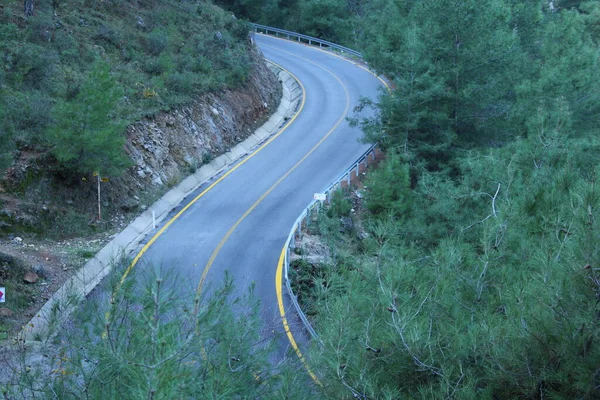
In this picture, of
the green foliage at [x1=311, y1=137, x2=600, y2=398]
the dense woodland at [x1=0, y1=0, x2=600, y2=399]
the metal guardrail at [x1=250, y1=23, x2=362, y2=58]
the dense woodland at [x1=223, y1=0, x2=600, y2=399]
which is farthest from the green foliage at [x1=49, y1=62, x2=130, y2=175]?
the metal guardrail at [x1=250, y1=23, x2=362, y2=58]

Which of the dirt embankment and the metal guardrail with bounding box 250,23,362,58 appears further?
the metal guardrail with bounding box 250,23,362,58

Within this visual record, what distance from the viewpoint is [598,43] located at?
43562 mm

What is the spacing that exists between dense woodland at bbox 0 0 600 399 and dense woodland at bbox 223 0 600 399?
3 cm

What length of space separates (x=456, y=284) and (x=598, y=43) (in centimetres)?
3914

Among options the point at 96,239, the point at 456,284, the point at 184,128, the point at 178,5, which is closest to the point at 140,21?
the point at 178,5

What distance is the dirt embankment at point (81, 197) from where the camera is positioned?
17453 mm

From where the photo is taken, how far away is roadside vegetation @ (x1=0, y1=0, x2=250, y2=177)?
20.1 meters

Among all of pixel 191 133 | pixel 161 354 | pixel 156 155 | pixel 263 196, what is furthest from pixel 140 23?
pixel 161 354

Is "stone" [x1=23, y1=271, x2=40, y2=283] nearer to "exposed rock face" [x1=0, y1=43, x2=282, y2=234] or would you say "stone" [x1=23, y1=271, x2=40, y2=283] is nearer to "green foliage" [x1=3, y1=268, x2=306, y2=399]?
"exposed rock face" [x1=0, y1=43, x2=282, y2=234]

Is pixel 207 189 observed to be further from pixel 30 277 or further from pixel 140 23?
pixel 140 23

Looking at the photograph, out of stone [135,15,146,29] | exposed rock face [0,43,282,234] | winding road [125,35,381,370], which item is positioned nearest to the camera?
winding road [125,35,381,370]

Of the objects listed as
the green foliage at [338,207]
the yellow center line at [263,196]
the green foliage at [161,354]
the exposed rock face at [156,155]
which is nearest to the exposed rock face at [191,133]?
the exposed rock face at [156,155]

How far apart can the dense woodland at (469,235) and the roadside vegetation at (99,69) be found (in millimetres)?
7726

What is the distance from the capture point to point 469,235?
→ 47.2 ft
